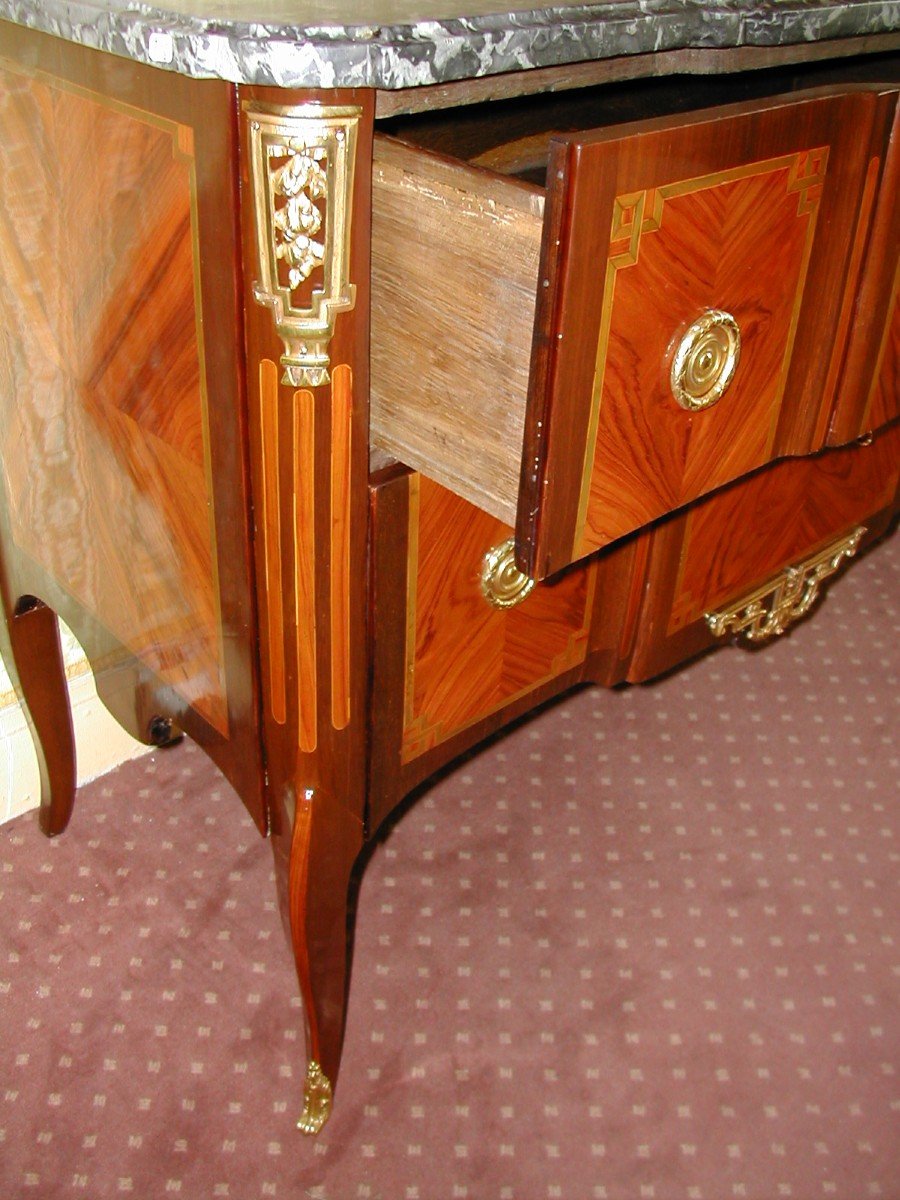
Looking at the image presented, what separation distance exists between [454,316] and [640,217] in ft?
0.34

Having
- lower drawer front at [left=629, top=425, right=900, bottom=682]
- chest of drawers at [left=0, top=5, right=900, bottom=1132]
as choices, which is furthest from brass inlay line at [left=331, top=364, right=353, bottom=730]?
lower drawer front at [left=629, top=425, right=900, bottom=682]

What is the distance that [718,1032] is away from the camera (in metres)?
1.09

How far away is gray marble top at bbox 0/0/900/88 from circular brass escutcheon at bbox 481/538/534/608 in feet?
0.99

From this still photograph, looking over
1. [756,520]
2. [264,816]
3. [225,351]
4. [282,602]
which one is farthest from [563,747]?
[225,351]

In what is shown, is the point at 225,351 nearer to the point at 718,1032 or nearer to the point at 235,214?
the point at 235,214

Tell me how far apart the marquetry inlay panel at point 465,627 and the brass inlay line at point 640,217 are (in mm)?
113

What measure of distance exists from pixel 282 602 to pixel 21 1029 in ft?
1.99

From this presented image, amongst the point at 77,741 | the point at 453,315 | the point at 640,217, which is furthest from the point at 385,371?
the point at 77,741

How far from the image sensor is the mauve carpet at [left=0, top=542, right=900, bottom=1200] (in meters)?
0.97

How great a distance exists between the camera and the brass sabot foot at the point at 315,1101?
942 millimetres

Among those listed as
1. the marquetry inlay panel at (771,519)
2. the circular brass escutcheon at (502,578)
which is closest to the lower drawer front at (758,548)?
the marquetry inlay panel at (771,519)

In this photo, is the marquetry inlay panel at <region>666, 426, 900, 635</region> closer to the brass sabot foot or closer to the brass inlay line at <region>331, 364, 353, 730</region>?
the brass inlay line at <region>331, 364, 353, 730</region>

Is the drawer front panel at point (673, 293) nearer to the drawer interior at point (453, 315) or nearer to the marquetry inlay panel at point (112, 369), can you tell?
the drawer interior at point (453, 315)

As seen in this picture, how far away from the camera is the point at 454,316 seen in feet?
1.95
